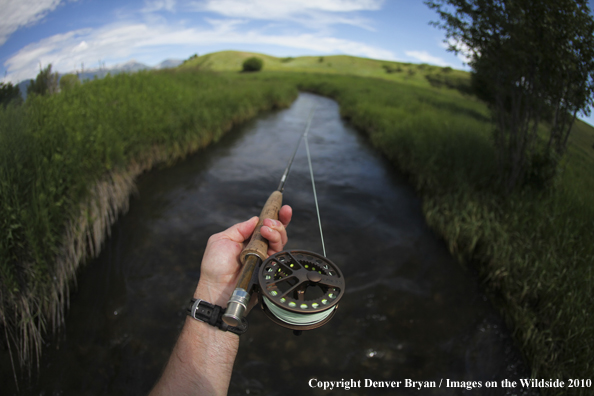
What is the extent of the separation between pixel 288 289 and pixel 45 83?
5983 mm

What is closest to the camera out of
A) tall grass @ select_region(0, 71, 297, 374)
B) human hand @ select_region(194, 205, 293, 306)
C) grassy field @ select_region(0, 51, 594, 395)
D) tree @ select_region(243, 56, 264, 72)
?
human hand @ select_region(194, 205, 293, 306)

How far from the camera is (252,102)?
49.5ft

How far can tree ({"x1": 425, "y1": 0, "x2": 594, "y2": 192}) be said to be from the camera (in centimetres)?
473

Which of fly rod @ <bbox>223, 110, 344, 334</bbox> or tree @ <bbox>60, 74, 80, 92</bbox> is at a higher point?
tree @ <bbox>60, 74, 80, 92</bbox>

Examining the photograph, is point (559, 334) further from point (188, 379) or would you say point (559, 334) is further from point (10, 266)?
point (10, 266)

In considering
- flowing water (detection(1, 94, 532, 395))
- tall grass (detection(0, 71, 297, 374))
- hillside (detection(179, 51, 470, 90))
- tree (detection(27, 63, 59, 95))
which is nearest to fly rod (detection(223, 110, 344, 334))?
flowing water (detection(1, 94, 532, 395))

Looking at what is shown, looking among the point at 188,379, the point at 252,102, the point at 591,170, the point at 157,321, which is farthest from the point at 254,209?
the point at 252,102

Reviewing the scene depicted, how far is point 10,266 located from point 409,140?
28.7 ft

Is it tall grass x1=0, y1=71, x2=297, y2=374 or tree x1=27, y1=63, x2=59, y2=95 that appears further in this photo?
tree x1=27, y1=63, x2=59, y2=95

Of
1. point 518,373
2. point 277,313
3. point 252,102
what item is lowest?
point 518,373

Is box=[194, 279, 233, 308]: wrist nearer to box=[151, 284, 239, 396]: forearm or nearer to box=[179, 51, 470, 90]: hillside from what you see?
box=[151, 284, 239, 396]: forearm

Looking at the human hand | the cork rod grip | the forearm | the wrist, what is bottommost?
the forearm

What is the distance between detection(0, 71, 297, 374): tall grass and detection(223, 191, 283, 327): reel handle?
2.52m

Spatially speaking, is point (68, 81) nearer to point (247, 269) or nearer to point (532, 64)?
Answer: point (247, 269)
